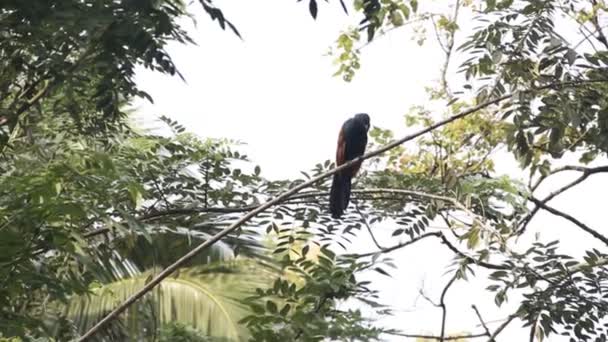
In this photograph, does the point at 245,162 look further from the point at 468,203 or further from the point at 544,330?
the point at 544,330

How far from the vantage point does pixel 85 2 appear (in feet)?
5.69

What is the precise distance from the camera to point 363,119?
4.95 metres

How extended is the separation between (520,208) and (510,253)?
20.6 inches

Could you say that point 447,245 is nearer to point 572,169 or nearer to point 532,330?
point 532,330

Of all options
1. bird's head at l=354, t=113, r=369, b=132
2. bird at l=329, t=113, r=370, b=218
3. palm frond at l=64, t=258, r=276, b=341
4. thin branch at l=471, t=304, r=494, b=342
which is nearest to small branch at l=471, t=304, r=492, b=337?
thin branch at l=471, t=304, r=494, b=342

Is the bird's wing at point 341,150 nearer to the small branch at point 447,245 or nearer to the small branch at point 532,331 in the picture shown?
the small branch at point 447,245

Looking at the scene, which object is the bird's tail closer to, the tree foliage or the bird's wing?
the tree foliage

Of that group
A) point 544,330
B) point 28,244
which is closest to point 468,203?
point 544,330

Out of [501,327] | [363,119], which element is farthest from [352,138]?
[501,327]

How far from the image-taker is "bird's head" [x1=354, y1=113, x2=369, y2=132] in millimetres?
4884

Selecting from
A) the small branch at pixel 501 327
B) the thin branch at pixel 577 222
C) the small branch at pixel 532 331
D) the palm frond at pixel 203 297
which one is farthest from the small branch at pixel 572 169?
the palm frond at pixel 203 297

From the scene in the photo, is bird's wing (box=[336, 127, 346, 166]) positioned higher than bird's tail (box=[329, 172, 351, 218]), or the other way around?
bird's wing (box=[336, 127, 346, 166])

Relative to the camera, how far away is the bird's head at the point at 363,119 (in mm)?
4884

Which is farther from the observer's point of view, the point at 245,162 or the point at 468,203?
the point at 245,162
